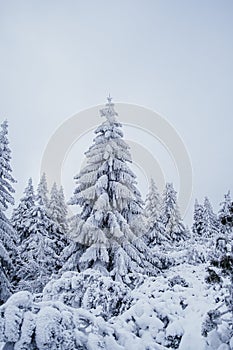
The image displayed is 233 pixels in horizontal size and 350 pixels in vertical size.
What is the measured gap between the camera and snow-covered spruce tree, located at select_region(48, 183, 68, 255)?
76.0 ft

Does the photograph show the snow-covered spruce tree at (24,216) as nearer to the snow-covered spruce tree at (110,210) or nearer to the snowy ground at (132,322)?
the snow-covered spruce tree at (110,210)

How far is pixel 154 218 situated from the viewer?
27.5 metres

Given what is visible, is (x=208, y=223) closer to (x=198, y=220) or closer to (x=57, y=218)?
(x=198, y=220)

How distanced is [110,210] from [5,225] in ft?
18.2

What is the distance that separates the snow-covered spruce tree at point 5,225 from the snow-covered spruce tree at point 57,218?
7395mm

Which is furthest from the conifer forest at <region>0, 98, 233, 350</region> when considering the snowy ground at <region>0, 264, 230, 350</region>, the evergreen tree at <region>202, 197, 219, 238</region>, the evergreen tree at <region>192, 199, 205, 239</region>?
the evergreen tree at <region>192, 199, 205, 239</region>

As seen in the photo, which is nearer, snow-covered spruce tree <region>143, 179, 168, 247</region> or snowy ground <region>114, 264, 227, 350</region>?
snowy ground <region>114, 264, 227, 350</region>

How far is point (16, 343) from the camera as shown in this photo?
149 inches

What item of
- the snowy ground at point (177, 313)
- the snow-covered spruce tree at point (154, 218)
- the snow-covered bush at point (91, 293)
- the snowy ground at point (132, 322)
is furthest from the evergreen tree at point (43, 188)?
the snowy ground at point (177, 313)

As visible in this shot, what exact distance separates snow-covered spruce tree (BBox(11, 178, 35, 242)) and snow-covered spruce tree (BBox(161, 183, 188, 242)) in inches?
506

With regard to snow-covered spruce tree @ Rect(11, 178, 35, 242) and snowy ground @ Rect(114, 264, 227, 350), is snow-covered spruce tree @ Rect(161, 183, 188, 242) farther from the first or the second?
snowy ground @ Rect(114, 264, 227, 350)

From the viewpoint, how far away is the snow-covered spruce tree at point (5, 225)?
14.2 metres

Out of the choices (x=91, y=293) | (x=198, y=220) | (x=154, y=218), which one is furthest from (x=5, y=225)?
(x=198, y=220)

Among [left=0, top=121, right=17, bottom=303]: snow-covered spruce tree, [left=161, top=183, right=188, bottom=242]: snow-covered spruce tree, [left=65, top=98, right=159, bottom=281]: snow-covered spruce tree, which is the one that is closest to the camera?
[left=65, top=98, right=159, bottom=281]: snow-covered spruce tree
